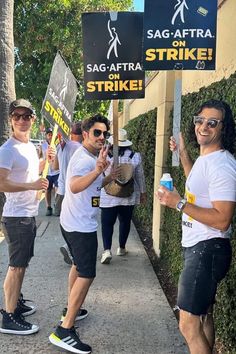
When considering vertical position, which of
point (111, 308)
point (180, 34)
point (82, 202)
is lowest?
point (111, 308)

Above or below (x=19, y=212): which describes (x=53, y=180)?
below

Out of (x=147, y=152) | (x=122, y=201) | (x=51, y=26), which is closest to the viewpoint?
(x=122, y=201)

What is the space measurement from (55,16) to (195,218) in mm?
14586

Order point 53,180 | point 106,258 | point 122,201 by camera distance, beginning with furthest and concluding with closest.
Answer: point 53,180, point 122,201, point 106,258

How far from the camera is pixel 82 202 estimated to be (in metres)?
3.55

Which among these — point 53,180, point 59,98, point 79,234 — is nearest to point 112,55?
point 59,98

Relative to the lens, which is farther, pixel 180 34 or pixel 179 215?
pixel 179 215

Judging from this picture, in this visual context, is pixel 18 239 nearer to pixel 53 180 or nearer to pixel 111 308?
pixel 111 308

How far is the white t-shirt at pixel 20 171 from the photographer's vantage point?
3.61m

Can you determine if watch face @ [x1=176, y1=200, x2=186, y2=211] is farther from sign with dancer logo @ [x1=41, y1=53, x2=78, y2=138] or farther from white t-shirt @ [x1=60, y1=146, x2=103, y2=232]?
sign with dancer logo @ [x1=41, y1=53, x2=78, y2=138]

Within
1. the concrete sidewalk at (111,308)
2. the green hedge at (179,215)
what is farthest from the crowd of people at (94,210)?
the green hedge at (179,215)

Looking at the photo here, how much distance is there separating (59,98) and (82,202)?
1310 mm

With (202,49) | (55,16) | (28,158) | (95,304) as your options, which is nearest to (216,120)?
(202,49)

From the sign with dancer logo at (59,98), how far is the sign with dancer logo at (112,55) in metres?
0.29
